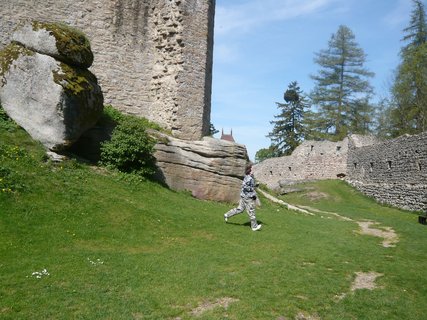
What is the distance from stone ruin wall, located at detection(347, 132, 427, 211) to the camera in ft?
66.9

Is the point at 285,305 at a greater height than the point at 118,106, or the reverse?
the point at 118,106

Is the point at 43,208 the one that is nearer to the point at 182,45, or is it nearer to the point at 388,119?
the point at 182,45

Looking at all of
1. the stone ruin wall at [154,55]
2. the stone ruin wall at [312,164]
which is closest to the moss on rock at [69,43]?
the stone ruin wall at [154,55]

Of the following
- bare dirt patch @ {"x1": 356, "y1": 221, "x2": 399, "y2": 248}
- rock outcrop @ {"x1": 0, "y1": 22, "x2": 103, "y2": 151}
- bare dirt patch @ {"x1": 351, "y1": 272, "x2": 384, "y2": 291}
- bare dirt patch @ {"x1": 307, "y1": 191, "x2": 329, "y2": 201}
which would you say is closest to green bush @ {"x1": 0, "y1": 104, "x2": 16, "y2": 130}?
rock outcrop @ {"x1": 0, "y1": 22, "x2": 103, "y2": 151}

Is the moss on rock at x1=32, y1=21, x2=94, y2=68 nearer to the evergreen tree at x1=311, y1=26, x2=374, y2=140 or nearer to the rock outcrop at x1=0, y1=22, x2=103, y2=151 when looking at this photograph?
the rock outcrop at x1=0, y1=22, x2=103, y2=151

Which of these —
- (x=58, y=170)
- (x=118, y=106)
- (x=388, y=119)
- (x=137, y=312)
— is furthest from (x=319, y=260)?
(x=388, y=119)

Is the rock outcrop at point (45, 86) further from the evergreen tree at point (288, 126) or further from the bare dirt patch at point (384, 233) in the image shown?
the evergreen tree at point (288, 126)

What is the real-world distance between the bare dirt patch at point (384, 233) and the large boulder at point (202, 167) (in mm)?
4556

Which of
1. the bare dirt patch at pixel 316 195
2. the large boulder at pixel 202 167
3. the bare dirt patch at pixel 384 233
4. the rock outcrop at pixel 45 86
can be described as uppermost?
the rock outcrop at pixel 45 86

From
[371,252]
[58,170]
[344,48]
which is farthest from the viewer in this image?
[344,48]

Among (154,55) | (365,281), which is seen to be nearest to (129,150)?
(154,55)

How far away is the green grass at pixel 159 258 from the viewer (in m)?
5.42

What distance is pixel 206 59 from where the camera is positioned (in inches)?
616

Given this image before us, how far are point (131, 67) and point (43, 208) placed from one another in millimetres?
8429
